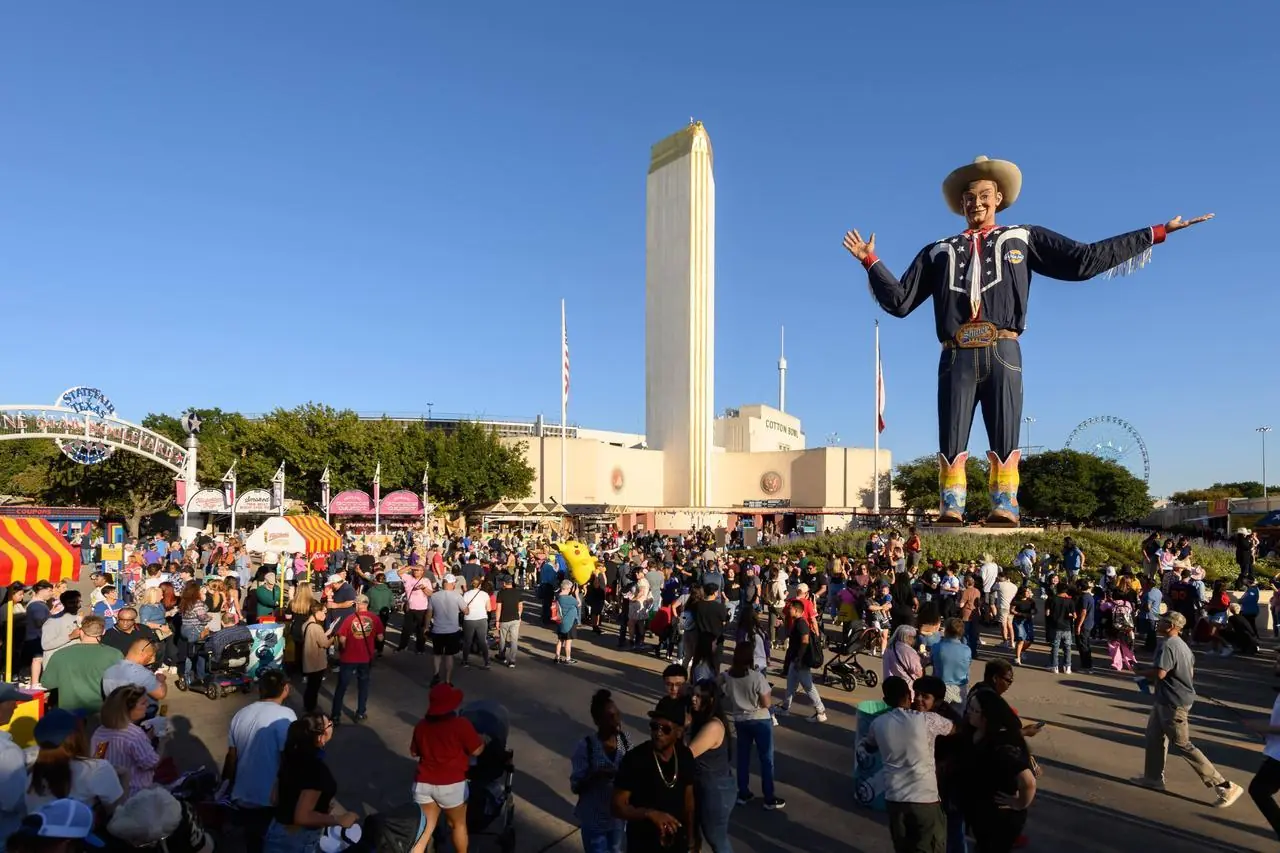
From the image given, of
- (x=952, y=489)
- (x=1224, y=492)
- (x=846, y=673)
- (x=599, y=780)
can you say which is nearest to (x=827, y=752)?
(x=846, y=673)

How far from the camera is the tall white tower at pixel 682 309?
5622 centimetres

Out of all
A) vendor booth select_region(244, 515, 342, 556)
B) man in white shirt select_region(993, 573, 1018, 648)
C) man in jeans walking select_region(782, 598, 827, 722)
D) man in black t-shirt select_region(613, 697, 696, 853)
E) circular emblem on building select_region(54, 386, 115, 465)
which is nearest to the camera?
man in black t-shirt select_region(613, 697, 696, 853)

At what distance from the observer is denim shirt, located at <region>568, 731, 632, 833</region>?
5.09 metres

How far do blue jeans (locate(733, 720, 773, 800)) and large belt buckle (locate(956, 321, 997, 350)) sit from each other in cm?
1797

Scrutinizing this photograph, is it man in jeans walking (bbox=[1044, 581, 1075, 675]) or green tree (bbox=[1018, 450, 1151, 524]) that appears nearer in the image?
man in jeans walking (bbox=[1044, 581, 1075, 675])

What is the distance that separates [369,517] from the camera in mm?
46062

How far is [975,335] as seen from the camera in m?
22.2

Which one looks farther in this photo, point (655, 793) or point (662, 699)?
point (662, 699)

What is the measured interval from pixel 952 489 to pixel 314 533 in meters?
17.1

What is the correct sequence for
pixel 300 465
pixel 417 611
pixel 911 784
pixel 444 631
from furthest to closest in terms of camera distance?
pixel 300 465 < pixel 417 611 < pixel 444 631 < pixel 911 784

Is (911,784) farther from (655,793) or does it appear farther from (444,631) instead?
(444,631)

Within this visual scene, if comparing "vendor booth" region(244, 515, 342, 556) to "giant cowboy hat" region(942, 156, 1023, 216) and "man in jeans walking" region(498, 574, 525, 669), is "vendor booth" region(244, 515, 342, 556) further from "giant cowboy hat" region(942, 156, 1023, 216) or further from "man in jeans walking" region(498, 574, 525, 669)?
"giant cowboy hat" region(942, 156, 1023, 216)

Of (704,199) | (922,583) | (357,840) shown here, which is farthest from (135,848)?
(704,199)

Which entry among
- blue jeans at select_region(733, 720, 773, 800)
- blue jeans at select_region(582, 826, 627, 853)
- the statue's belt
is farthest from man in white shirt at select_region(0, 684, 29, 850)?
the statue's belt
